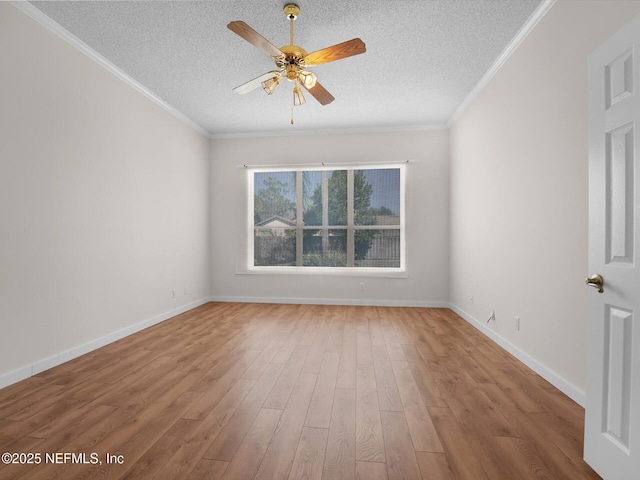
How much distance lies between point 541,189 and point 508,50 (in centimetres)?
147

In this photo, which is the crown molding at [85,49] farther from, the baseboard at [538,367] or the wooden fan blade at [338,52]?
the baseboard at [538,367]

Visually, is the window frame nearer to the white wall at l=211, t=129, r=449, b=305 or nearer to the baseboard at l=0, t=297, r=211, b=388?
the white wall at l=211, t=129, r=449, b=305

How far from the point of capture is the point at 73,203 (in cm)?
292

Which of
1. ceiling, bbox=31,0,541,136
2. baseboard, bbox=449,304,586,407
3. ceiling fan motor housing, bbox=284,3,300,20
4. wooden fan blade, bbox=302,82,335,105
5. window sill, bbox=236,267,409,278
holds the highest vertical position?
ceiling, bbox=31,0,541,136

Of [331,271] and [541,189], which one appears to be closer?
[541,189]

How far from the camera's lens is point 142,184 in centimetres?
390

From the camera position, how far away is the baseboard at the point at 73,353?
2383 mm

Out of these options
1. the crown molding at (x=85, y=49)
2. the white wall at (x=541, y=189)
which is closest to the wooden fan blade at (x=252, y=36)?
the crown molding at (x=85, y=49)

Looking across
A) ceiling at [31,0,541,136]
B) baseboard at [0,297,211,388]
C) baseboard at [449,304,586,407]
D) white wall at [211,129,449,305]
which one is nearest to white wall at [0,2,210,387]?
baseboard at [0,297,211,388]

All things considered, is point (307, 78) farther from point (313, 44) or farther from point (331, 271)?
point (331, 271)

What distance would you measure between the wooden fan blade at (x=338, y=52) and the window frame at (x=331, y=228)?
9.38 ft

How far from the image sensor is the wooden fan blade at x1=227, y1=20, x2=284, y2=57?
209cm

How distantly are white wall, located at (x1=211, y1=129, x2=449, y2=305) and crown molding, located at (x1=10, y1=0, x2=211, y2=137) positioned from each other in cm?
140

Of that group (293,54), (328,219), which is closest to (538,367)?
(293,54)
